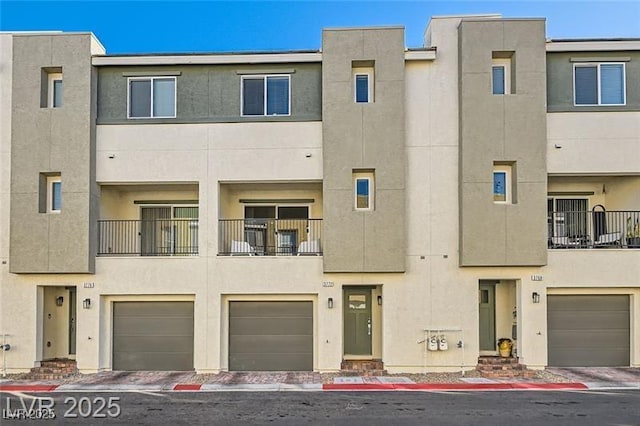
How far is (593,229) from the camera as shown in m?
16.5

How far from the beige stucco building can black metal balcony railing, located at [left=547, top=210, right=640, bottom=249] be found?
0.41 feet

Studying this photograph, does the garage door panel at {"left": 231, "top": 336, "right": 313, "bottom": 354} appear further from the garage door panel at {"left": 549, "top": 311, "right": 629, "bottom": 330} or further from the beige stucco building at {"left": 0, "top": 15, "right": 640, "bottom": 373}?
the garage door panel at {"left": 549, "top": 311, "right": 629, "bottom": 330}

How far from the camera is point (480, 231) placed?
14.7m

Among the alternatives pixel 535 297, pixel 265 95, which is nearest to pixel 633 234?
pixel 535 297

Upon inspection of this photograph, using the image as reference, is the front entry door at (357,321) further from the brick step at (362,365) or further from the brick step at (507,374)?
the brick step at (507,374)

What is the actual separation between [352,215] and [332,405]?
530 centimetres

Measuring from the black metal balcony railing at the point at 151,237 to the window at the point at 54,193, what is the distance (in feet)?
4.64

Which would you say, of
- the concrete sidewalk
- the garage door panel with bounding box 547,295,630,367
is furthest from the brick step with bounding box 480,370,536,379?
the garage door panel with bounding box 547,295,630,367

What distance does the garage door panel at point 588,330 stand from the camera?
15.2 m

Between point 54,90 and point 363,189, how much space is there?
933 centimetres

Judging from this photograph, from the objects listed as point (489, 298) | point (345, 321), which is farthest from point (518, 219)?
point (345, 321)

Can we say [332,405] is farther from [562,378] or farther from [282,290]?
[562,378]

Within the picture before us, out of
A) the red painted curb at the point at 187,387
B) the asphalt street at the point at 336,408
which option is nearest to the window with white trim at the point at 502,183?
the asphalt street at the point at 336,408

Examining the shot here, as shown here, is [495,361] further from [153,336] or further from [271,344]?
[153,336]
